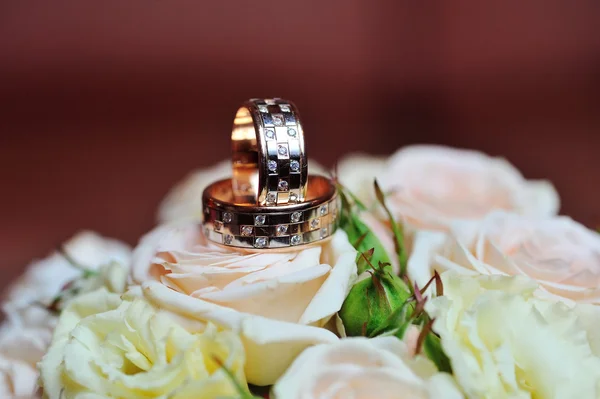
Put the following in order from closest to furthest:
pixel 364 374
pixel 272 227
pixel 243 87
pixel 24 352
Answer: pixel 364 374 < pixel 272 227 < pixel 24 352 < pixel 243 87

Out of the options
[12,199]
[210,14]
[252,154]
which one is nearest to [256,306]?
[252,154]

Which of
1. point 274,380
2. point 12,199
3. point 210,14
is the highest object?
point 210,14

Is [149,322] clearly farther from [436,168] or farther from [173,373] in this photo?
[436,168]

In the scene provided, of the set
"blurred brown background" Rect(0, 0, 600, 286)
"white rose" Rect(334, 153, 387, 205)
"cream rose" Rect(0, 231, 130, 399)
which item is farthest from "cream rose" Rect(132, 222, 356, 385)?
"blurred brown background" Rect(0, 0, 600, 286)

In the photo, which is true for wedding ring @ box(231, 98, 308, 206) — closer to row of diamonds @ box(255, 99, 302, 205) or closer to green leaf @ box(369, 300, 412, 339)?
row of diamonds @ box(255, 99, 302, 205)

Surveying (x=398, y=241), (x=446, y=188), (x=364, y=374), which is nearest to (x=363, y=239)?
(x=398, y=241)

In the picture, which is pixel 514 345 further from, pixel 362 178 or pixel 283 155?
pixel 362 178
